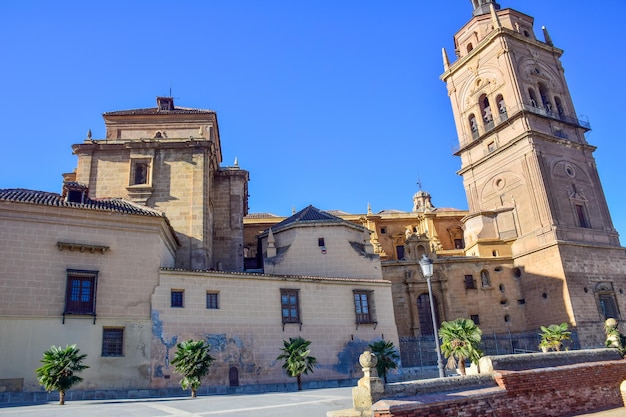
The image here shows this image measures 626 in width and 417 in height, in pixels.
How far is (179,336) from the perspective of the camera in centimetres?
1911

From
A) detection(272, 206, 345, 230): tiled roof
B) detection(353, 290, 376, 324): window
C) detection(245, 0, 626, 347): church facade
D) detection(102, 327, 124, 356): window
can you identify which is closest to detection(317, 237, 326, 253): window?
detection(272, 206, 345, 230): tiled roof

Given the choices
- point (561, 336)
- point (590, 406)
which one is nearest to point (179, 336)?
point (590, 406)

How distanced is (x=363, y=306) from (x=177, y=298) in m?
9.57

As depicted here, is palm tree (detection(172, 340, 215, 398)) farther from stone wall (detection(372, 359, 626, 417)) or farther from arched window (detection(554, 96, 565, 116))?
arched window (detection(554, 96, 565, 116))

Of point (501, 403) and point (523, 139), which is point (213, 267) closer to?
point (501, 403)

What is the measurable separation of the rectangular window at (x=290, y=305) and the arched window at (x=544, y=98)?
94.8 ft

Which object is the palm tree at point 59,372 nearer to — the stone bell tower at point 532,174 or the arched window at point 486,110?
the stone bell tower at point 532,174

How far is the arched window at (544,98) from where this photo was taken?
38.9m

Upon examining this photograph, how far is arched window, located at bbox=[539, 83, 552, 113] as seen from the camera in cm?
3891

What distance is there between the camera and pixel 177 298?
780 inches

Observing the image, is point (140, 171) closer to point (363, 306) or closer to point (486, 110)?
point (363, 306)

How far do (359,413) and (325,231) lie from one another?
1813 cm

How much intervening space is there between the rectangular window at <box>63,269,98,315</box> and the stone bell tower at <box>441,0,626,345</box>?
27.3 metres

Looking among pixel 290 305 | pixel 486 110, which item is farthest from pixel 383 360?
pixel 486 110
